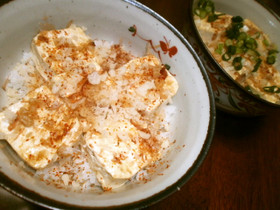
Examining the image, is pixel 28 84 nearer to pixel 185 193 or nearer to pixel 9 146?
pixel 9 146

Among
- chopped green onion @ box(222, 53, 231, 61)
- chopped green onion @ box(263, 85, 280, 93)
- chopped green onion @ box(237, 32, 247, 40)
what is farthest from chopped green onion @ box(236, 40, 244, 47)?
chopped green onion @ box(263, 85, 280, 93)

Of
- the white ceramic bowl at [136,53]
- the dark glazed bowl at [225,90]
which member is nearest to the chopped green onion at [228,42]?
the dark glazed bowl at [225,90]

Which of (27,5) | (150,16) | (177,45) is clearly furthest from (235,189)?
(27,5)

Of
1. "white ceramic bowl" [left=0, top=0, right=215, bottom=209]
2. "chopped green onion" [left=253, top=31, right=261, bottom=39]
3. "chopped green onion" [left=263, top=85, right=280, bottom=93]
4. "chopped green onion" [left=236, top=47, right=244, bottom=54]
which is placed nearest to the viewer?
"white ceramic bowl" [left=0, top=0, right=215, bottom=209]

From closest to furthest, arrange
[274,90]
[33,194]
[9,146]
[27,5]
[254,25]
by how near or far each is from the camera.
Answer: [33,194], [9,146], [27,5], [274,90], [254,25]

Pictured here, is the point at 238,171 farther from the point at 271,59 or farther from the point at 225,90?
the point at 271,59

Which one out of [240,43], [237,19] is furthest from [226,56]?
[237,19]

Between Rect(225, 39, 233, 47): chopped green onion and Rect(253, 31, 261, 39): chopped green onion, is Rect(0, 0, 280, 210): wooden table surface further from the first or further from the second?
Rect(253, 31, 261, 39): chopped green onion
